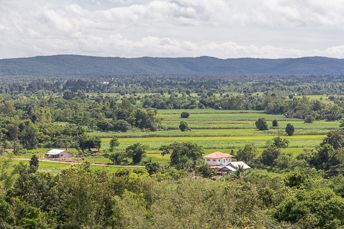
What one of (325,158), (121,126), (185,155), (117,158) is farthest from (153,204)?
(121,126)

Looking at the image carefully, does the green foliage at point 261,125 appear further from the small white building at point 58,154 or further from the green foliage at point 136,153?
the small white building at point 58,154

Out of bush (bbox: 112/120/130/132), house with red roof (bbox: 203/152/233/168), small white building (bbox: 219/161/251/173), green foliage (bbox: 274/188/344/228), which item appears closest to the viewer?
green foliage (bbox: 274/188/344/228)

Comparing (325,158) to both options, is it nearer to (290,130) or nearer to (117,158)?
(117,158)

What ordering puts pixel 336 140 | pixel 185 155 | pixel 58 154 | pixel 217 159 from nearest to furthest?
pixel 185 155, pixel 217 159, pixel 336 140, pixel 58 154

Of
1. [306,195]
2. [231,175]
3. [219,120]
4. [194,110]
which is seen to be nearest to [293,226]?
[306,195]

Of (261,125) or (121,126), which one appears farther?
(121,126)

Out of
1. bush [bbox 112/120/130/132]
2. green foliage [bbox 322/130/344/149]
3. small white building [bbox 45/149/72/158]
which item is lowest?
bush [bbox 112/120/130/132]

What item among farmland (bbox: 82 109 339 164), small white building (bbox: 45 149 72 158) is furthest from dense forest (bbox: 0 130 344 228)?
small white building (bbox: 45 149 72 158)

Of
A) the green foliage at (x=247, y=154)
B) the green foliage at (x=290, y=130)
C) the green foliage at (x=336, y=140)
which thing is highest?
the green foliage at (x=336, y=140)

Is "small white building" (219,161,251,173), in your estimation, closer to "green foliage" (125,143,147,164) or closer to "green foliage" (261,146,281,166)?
"green foliage" (261,146,281,166)

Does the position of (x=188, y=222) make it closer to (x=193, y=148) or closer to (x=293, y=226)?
(x=293, y=226)

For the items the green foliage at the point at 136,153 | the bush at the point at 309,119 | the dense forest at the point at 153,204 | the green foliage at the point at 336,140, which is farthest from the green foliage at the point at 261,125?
the dense forest at the point at 153,204
